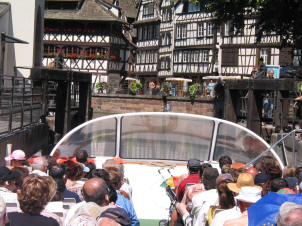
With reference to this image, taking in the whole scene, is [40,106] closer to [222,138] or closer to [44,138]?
[44,138]

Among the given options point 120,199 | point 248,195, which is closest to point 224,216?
point 248,195

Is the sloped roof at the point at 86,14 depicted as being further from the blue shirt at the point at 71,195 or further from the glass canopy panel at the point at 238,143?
the blue shirt at the point at 71,195

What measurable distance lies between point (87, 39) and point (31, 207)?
5416cm

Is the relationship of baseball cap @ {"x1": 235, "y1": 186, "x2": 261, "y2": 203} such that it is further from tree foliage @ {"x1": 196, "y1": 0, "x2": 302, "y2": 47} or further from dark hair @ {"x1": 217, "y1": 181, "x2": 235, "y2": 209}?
tree foliage @ {"x1": 196, "y1": 0, "x2": 302, "y2": 47}

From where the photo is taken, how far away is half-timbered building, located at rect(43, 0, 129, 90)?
57375 mm

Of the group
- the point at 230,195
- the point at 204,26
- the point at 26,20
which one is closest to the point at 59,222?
the point at 230,195

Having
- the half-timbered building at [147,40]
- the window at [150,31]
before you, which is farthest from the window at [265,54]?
the window at [150,31]

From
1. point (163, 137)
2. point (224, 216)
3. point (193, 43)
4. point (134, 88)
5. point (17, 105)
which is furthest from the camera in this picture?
point (193, 43)

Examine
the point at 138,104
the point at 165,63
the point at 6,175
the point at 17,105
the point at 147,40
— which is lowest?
the point at 138,104

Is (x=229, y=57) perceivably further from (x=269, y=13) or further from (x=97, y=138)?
(x=97, y=138)

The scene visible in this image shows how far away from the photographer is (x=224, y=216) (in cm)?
539

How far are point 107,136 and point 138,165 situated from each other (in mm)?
965

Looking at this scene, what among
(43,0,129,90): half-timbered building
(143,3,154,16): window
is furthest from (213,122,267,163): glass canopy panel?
(143,3,154,16): window

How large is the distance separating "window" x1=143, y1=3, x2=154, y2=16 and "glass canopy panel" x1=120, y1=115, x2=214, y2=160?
178ft
